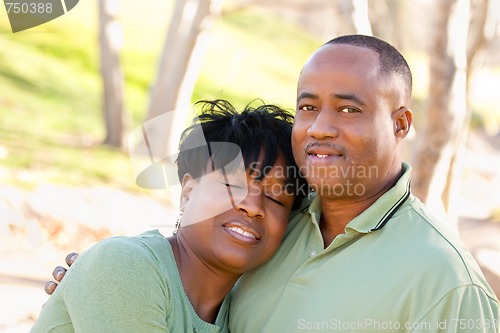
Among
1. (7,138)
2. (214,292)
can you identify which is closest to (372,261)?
(214,292)

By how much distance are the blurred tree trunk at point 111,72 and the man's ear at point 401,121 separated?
8970 mm

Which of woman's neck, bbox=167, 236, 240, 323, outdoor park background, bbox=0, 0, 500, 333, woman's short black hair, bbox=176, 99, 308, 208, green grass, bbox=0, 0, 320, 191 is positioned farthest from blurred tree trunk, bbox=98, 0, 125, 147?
woman's neck, bbox=167, 236, 240, 323

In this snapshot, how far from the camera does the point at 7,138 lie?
10328 mm

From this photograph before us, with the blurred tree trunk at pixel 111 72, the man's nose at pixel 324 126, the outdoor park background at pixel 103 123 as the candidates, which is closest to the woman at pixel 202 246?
the man's nose at pixel 324 126

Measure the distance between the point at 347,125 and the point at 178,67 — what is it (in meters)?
8.01

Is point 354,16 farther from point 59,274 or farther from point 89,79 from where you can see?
point 89,79

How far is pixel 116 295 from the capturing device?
2.25 meters

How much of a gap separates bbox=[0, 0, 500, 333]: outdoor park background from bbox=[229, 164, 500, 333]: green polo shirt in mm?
904

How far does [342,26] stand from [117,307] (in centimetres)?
359

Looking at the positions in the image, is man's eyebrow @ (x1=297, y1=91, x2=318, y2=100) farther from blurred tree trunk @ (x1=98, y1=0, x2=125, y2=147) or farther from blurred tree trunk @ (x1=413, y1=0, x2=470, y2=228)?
blurred tree trunk @ (x1=98, y1=0, x2=125, y2=147)

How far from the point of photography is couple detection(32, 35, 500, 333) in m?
Answer: 2.25

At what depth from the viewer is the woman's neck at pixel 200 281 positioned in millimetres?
2600

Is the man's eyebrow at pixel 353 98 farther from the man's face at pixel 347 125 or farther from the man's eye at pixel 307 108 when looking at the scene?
the man's eye at pixel 307 108

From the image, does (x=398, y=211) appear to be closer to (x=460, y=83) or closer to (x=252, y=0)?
(x=460, y=83)
